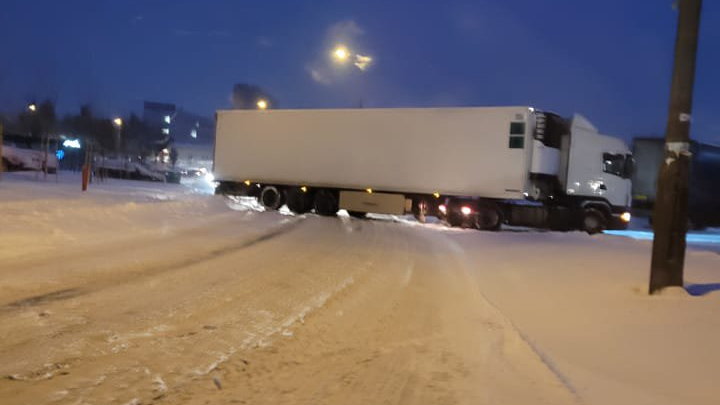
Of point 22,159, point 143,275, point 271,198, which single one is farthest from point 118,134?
point 143,275

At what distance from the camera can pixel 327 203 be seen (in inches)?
1046

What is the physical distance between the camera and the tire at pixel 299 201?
88.9 feet

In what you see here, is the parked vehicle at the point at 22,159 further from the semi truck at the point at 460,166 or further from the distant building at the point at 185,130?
the distant building at the point at 185,130

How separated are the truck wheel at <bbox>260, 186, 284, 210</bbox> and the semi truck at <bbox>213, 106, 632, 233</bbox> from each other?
627mm

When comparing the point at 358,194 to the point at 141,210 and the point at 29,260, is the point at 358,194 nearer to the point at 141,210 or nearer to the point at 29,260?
the point at 141,210

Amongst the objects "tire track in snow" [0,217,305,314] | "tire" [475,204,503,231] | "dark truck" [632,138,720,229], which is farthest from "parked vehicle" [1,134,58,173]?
"dark truck" [632,138,720,229]

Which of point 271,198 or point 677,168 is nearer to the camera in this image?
point 677,168

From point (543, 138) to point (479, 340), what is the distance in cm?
1648

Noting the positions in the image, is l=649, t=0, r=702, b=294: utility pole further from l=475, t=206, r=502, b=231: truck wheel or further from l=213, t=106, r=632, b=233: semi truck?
l=475, t=206, r=502, b=231: truck wheel

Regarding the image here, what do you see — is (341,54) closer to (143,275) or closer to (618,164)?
(618,164)

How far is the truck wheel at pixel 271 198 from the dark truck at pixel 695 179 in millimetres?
17015

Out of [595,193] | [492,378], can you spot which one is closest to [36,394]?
[492,378]

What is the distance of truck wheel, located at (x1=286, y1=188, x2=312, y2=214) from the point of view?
88.9 ft

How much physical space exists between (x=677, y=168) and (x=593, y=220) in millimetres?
15198
